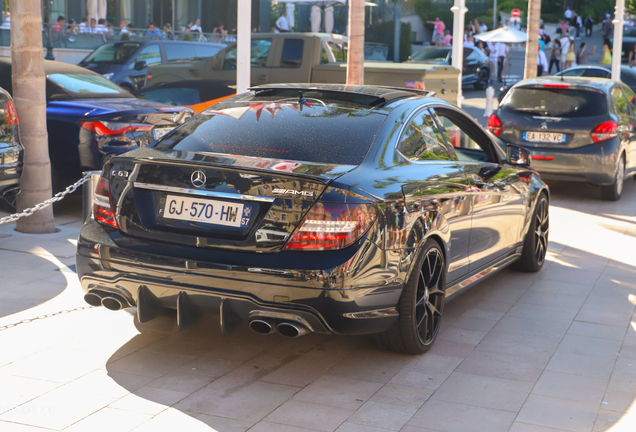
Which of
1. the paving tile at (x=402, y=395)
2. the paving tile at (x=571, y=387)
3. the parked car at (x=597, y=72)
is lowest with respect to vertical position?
the paving tile at (x=571, y=387)

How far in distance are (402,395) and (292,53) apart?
972 centimetres

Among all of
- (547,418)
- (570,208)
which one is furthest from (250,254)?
(570,208)

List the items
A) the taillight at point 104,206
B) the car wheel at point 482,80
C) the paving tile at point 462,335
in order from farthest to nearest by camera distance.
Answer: the car wheel at point 482,80
the paving tile at point 462,335
the taillight at point 104,206

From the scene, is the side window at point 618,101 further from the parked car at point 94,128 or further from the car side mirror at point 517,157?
the parked car at point 94,128

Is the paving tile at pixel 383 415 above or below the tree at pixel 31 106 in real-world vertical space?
below

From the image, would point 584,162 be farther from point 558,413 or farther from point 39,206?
point 558,413

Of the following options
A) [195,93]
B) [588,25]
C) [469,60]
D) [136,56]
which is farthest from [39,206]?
[588,25]

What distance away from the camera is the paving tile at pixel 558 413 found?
3818 mm

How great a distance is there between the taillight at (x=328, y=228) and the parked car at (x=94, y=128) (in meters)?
4.61

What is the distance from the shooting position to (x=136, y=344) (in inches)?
187

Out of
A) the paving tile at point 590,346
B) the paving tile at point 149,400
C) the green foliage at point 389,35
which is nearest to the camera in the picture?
the paving tile at point 149,400

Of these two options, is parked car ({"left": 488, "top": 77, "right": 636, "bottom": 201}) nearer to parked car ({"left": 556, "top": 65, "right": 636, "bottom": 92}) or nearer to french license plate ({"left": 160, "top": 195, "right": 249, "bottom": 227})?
french license plate ({"left": 160, "top": 195, "right": 249, "bottom": 227})

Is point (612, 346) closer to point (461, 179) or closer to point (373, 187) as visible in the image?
point (461, 179)

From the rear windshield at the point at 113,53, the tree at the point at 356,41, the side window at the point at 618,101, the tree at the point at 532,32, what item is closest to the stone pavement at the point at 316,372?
the tree at the point at 356,41
